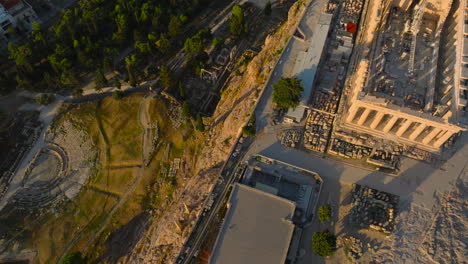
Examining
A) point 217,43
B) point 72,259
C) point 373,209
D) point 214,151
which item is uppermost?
point 217,43

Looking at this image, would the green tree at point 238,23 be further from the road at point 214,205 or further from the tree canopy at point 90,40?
the road at point 214,205

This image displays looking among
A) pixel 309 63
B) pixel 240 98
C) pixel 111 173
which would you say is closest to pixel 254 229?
pixel 240 98

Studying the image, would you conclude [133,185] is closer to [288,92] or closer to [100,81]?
[100,81]

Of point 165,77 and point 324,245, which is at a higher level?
point 165,77

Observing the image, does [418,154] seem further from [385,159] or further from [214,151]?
[214,151]

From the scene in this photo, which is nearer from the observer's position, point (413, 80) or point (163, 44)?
point (413, 80)

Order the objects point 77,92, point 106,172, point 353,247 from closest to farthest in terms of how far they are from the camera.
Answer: point 353,247 → point 106,172 → point 77,92

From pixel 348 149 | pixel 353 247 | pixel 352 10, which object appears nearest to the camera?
pixel 353 247
